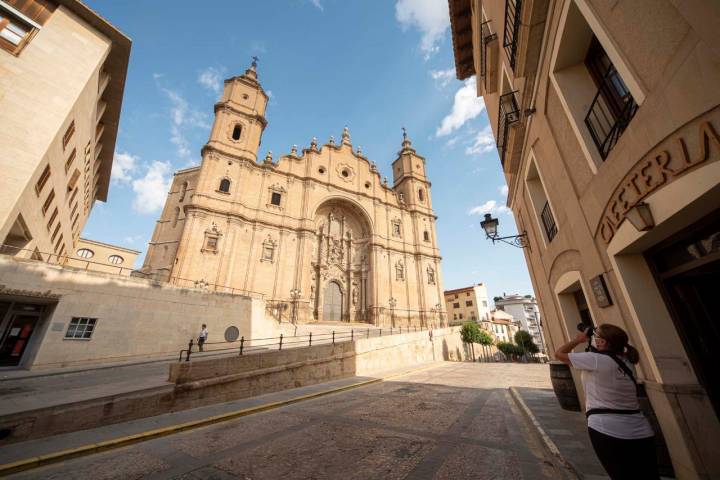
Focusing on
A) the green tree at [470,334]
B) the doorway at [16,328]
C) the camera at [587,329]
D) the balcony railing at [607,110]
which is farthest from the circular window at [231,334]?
the green tree at [470,334]

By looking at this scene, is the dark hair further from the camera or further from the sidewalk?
the sidewalk

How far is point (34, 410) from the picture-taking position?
4.37 m

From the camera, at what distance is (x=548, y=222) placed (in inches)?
249

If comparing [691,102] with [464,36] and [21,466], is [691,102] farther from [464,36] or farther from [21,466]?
[464,36]

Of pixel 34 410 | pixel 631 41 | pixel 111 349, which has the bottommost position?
pixel 34 410

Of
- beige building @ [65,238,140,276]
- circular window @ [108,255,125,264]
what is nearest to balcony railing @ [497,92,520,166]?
beige building @ [65,238,140,276]

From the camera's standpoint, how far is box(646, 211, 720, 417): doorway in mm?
2494

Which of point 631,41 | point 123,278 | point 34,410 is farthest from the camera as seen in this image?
point 123,278

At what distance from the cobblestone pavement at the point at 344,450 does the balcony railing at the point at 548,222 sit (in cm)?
404

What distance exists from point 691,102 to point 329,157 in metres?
30.6

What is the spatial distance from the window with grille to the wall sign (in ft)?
49.3

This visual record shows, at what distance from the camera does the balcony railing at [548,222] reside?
6059 mm

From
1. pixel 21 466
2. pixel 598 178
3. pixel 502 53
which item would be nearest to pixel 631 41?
pixel 598 178

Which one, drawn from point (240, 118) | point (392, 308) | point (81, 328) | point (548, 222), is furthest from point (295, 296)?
point (548, 222)
